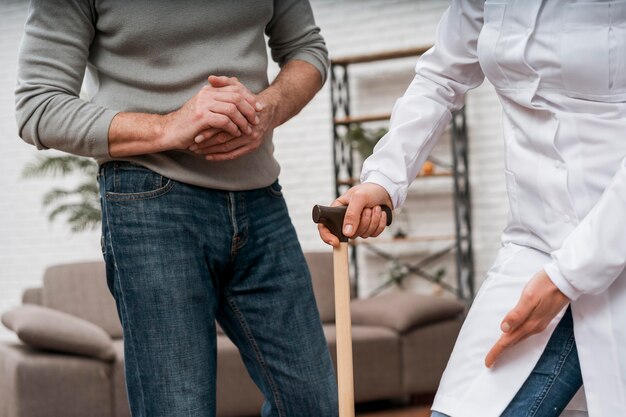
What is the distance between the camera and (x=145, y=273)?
1.46 m

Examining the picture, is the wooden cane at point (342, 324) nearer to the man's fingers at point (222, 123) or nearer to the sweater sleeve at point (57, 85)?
the man's fingers at point (222, 123)

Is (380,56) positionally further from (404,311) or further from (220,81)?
(220,81)

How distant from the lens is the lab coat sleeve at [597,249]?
109 centimetres

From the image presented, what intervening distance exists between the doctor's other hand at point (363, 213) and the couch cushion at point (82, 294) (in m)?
3.24

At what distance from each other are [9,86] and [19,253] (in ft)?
4.30

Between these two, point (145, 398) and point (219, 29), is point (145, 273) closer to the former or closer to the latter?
point (145, 398)

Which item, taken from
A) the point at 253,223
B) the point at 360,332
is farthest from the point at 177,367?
the point at 360,332

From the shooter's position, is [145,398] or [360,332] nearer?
[145,398]

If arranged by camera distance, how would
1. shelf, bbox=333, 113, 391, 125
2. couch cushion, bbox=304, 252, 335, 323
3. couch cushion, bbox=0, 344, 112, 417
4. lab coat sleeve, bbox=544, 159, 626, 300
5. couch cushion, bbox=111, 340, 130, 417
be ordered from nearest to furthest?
1. lab coat sleeve, bbox=544, 159, 626, 300
2. couch cushion, bbox=0, 344, 112, 417
3. couch cushion, bbox=111, 340, 130, 417
4. couch cushion, bbox=304, 252, 335, 323
5. shelf, bbox=333, 113, 391, 125

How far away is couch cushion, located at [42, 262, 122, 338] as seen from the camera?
4.34 metres

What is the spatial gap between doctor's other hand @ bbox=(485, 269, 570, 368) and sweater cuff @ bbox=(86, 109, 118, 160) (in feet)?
2.37

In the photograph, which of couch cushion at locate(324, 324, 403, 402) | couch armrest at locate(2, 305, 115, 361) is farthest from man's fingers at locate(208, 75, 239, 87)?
couch cushion at locate(324, 324, 403, 402)

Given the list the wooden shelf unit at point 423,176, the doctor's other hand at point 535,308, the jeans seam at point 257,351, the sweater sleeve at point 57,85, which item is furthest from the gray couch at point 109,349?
the doctor's other hand at point 535,308

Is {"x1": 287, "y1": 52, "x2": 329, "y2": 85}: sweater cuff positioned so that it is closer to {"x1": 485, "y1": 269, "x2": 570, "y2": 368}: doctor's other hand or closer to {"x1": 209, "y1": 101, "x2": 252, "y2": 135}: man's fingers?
{"x1": 209, "y1": 101, "x2": 252, "y2": 135}: man's fingers
